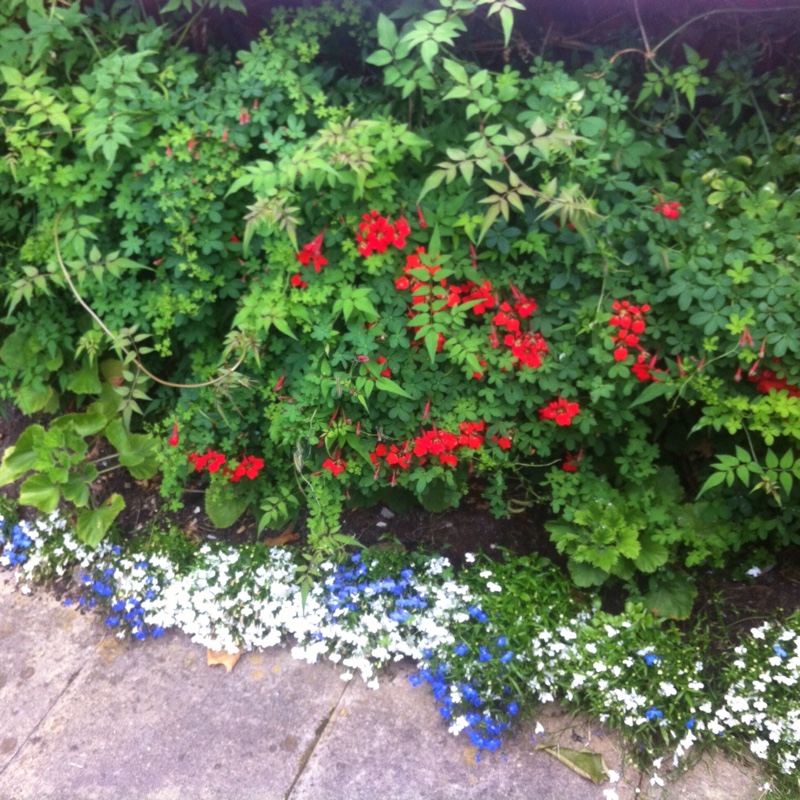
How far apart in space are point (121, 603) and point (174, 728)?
1.92ft

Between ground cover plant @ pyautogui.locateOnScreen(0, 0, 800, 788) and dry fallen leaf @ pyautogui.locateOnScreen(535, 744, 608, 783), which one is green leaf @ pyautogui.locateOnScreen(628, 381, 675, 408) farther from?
dry fallen leaf @ pyautogui.locateOnScreen(535, 744, 608, 783)

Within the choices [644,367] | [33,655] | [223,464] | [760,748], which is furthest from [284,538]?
[760,748]

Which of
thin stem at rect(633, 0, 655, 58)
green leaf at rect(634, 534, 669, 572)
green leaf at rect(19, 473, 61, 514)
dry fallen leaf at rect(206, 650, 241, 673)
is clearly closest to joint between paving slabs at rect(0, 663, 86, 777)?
dry fallen leaf at rect(206, 650, 241, 673)

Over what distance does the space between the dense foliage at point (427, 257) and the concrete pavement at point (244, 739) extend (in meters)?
0.56

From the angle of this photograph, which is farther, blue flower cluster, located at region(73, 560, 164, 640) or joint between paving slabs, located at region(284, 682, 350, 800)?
blue flower cluster, located at region(73, 560, 164, 640)

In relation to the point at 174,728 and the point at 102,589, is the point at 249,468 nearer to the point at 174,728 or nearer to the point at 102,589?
the point at 102,589

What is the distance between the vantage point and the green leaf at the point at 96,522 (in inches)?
120

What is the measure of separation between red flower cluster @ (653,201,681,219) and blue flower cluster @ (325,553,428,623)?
1.52m

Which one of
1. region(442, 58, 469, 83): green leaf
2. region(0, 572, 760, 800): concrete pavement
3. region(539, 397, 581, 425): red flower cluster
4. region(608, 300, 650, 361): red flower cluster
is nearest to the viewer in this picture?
region(442, 58, 469, 83): green leaf

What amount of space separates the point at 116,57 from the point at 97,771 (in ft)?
7.53

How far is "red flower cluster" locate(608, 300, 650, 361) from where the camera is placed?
8.16 feet

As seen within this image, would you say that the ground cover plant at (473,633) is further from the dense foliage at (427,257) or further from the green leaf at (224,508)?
the dense foliage at (427,257)

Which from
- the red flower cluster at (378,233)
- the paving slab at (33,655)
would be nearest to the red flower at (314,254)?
the red flower cluster at (378,233)

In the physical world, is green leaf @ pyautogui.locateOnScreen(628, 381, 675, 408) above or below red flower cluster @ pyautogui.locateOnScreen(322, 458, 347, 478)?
above
